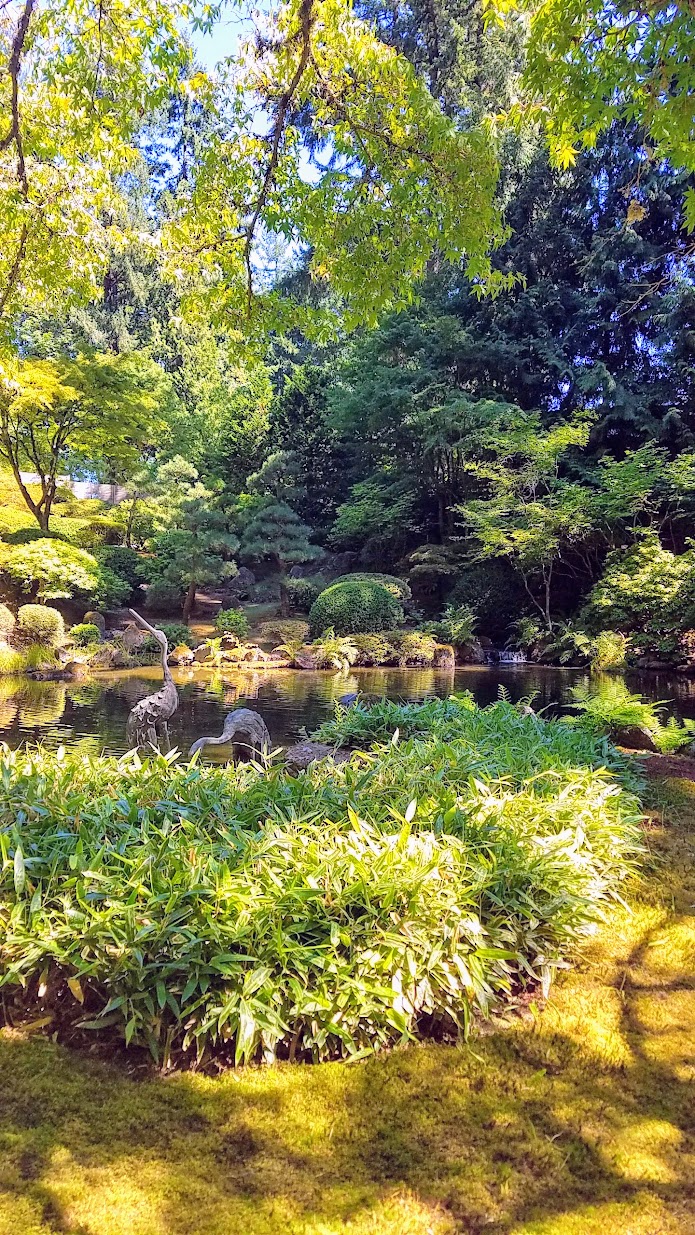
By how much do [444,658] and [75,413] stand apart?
28.4 ft

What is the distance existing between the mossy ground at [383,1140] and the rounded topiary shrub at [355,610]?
1190 centimetres

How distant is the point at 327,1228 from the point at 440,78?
64.2 feet

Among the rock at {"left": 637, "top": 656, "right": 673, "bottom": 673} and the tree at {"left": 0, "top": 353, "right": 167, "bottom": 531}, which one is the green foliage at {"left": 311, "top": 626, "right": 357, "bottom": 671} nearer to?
the rock at {"left": 637, "top": 656, "right": 673, "bottom": 673}

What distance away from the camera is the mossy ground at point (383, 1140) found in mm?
1333

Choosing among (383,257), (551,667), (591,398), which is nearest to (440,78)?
(591,398)

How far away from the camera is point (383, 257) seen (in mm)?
4637

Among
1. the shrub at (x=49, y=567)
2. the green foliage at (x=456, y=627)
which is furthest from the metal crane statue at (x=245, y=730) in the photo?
the green foliage at (x=456, y=627)

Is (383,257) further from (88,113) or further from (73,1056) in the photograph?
(73,1056)

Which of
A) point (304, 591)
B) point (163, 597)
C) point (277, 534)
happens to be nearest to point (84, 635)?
point (163, 597)

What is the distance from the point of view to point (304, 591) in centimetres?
1648

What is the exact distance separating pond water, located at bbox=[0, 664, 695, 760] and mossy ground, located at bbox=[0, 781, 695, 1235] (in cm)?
372

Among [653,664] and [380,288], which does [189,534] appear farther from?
[380,288]

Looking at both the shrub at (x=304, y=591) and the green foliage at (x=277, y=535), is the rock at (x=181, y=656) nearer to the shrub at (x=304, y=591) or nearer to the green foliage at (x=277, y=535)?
the green foliage at (x=277, y=535)

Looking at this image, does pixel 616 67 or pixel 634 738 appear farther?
pixel 634 738
